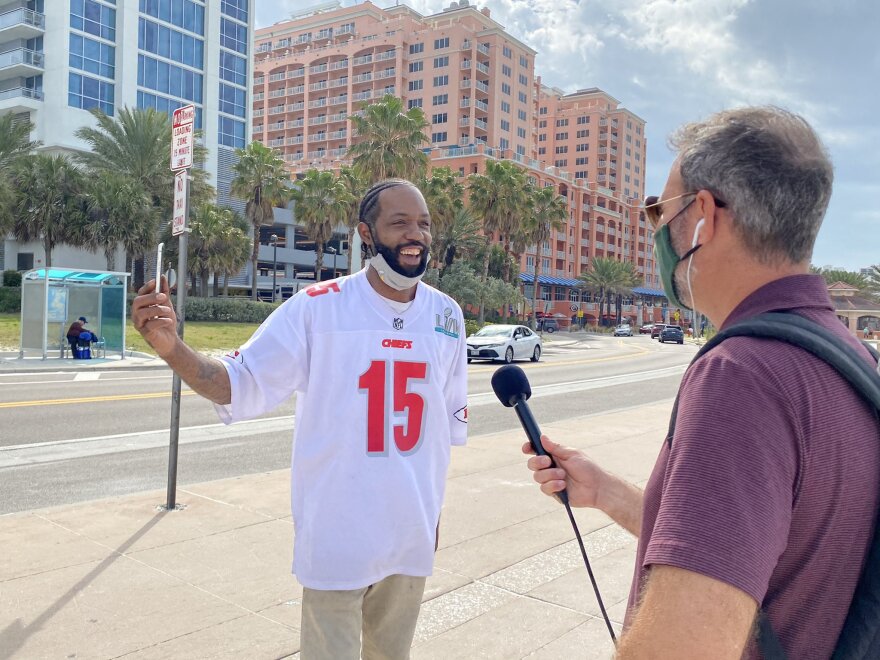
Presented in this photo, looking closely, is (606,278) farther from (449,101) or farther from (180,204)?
(180,204)

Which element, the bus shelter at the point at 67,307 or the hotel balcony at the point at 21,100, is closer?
the bus shelter at the point at 67,307

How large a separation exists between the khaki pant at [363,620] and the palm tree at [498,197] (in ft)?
149

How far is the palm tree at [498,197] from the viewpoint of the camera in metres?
47.9

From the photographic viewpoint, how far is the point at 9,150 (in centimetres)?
3669

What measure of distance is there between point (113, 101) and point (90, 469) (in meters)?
48.1

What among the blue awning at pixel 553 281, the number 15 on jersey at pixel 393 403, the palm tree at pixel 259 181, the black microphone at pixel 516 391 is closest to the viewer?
the black microphone at pixel 516 391

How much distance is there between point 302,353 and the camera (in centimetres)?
251

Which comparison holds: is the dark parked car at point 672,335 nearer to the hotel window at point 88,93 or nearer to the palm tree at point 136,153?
the palm tree at point 136,153

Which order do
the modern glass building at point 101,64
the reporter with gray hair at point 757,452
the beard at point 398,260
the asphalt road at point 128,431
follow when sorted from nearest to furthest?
the reporter with gray hair at point 757,452, the beard at point 398,260, the asphalt road at point 128,431, the modern glass building at point 101,64

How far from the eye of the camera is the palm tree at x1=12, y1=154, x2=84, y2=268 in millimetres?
35344

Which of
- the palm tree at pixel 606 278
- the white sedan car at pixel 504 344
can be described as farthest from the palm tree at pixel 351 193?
the palm tree at pixel 606 278

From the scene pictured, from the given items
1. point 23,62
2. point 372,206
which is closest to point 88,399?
point 372,206

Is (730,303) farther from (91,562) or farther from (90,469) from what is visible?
(90,469)

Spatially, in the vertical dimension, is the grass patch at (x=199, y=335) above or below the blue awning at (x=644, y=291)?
below
